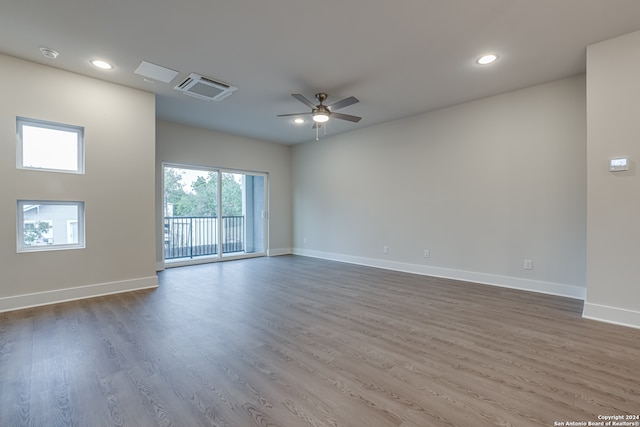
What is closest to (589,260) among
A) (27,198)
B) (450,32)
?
(450,32)

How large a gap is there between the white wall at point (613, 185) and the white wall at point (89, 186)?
5.42 m

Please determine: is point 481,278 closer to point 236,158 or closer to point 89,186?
point 236,158

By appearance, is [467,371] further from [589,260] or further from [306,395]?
[589,260]

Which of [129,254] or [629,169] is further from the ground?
[629,169]

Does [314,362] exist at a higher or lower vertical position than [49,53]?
lower

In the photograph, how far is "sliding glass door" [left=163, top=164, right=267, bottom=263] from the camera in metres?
5.79

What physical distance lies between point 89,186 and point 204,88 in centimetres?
197

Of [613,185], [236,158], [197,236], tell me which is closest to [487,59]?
[613,185]

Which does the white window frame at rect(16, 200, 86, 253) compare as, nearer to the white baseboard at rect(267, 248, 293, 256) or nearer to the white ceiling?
the white ceiling

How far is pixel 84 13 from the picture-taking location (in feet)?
8.07

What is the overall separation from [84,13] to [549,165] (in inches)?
212

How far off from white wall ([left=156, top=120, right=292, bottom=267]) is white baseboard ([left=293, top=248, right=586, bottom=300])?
6.20 ft

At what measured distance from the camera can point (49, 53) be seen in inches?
121

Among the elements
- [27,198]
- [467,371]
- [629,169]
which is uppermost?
[629,169]
